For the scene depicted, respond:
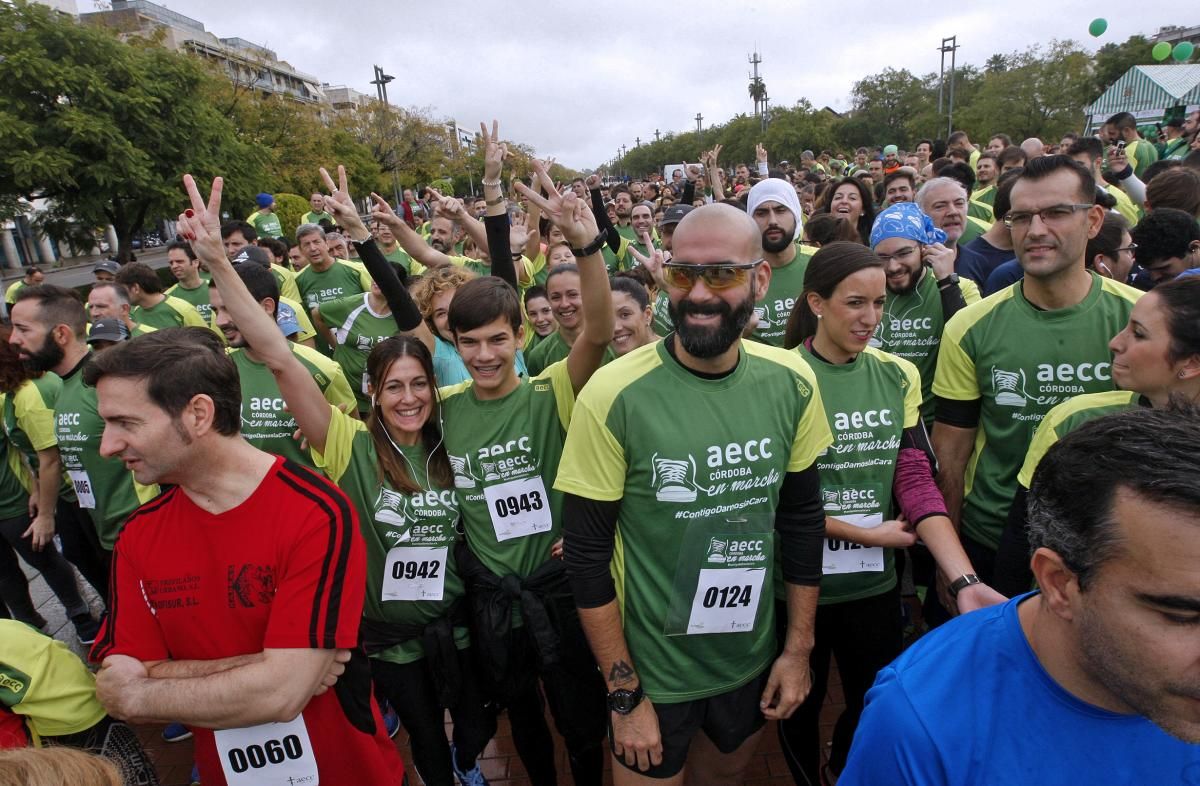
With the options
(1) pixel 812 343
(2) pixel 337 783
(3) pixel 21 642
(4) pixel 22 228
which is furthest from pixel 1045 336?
(4) pixel 22 228

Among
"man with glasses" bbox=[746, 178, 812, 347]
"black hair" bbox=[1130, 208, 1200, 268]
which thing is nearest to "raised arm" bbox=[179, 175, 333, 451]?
"man with glasses" bbox=[746, 178, 812, 347]

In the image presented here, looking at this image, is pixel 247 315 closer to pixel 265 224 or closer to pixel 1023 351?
pixel 1023 351

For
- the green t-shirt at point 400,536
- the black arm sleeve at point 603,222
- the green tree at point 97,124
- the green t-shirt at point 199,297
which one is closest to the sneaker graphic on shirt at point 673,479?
the green t-shirt at point 400,536

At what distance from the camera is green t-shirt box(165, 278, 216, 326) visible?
712cm

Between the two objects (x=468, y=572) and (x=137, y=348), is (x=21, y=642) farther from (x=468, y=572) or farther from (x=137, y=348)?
(x=468, y=572)

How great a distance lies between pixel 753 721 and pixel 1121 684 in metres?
1.47

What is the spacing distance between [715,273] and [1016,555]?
1427 mm

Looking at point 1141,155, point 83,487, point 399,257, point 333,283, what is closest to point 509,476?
point 83,487

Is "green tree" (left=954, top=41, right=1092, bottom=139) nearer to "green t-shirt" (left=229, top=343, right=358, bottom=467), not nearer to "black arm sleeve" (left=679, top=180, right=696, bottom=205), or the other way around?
"black arm sleeve" (left=679, top=180, right=696, bottom=205)

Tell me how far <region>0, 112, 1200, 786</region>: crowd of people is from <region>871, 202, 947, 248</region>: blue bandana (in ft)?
0.05

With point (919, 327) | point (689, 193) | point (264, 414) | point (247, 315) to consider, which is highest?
point (689, 193)

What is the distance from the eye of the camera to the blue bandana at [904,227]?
11.8 ft

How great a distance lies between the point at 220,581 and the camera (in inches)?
76.6

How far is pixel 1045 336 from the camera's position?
2.76 m
